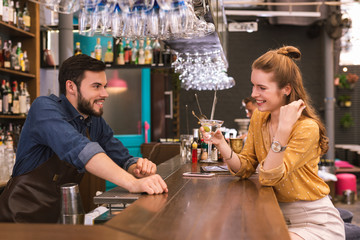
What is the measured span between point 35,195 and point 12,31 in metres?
3.28

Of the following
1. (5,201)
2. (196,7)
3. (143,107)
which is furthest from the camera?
(143,107)

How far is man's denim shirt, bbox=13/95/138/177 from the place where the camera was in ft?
6.18

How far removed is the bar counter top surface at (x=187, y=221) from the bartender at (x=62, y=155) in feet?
0.64

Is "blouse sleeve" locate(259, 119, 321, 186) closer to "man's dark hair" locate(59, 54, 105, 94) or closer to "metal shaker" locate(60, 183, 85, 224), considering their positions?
"metal shaker" locate(60, 183, 85, 224)

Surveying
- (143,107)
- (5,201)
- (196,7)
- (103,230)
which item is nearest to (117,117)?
(143,107)

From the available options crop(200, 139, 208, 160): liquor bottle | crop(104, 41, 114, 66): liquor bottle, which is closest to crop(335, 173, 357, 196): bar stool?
crop(104, 41, 114, 66): liquor bottle

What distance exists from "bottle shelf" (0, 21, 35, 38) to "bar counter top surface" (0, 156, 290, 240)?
3341 millimetres

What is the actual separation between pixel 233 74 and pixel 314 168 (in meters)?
8.74

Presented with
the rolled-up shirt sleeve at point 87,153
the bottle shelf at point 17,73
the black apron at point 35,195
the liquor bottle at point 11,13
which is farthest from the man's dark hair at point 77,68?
the liquor bottle at point 11,13

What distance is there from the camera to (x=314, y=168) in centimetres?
213

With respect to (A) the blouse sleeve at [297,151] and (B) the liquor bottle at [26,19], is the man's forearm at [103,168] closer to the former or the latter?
(A) the blouse sleeve at [297,151]

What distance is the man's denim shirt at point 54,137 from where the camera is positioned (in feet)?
6.18

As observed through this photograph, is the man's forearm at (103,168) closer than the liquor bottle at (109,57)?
Yes

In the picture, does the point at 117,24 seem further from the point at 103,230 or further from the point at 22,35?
the point at 22,35
